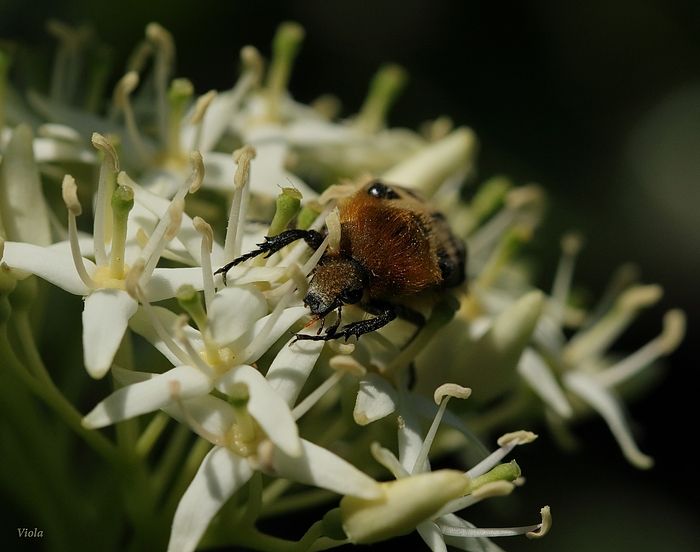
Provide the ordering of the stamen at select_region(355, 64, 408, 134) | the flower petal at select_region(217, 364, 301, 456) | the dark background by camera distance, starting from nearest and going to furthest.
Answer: the flower petal at select_region(217, 364, 301, 456)
the stamen at select_region(355, 64, 408, 134)
the dark background

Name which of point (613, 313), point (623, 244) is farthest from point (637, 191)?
point (613, 313)

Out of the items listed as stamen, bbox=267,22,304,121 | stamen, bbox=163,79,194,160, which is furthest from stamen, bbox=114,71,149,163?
stamen, bbox=267,22,304,121

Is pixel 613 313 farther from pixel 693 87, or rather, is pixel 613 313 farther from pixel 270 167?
pixel 693 87

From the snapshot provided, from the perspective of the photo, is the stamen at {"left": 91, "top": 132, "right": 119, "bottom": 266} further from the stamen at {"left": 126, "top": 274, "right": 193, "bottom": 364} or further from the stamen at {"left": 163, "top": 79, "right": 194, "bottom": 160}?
the stamen at {"left": 163, "top": 79, "right": 194, "bottom": 160}

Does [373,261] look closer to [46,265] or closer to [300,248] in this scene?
[300,248]

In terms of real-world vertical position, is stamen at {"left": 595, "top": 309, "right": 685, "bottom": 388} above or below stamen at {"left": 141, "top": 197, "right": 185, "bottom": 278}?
below

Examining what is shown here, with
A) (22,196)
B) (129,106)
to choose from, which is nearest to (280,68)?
(129,106)

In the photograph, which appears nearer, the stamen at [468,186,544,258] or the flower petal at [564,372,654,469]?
the flower petal at [564,372,654,469]

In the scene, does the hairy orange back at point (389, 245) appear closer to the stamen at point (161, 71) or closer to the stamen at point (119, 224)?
the stamen at point (119, 224)
